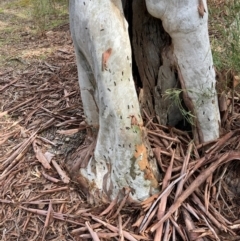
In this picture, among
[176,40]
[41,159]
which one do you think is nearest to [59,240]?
[41,159]

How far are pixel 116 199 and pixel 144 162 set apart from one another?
23cm

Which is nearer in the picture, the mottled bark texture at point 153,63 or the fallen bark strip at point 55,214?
the fallen bark strip at point 55,214

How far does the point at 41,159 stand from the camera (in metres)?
2.30

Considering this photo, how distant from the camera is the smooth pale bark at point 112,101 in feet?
6.07

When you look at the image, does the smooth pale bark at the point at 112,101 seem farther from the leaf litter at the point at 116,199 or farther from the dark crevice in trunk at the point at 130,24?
the dark crevice in trunk at the point at 130,24

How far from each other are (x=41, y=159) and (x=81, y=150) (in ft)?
0.75

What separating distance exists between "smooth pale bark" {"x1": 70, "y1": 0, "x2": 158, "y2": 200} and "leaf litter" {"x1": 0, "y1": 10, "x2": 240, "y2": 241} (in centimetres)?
8

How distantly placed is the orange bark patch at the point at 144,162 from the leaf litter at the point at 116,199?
0.23 feet

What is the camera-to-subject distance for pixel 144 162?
6.47ft

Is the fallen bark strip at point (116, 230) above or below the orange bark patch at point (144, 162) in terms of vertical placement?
→ below

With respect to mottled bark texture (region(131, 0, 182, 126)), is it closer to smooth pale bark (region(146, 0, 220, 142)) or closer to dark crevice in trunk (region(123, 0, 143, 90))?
dark crevice in trunk (region(123, 0, 143, 90))

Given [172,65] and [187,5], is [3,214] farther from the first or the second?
[187,5]

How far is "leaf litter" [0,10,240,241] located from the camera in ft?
6.14

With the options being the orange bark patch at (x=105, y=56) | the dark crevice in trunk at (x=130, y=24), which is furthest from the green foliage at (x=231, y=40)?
the orange bark patch at (x=105, y=56)
